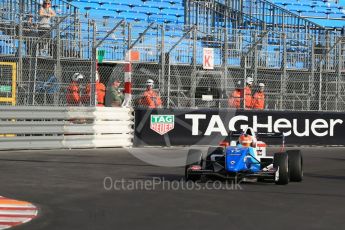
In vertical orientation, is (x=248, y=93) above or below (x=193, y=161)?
above

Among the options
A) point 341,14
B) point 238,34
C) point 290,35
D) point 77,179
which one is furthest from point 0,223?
point 341,14

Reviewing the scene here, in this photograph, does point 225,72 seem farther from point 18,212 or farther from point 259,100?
point 18,212

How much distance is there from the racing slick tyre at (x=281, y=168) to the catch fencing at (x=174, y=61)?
839 centimetres

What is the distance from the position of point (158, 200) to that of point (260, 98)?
1218 cm

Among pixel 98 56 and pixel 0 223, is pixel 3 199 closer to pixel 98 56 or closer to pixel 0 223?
pixel 0 223

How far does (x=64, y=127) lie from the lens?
669 inches

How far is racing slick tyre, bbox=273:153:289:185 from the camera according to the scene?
10.3 meters

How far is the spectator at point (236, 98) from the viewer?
1998 centimetres

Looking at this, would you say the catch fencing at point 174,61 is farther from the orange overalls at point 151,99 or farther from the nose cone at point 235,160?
the nose cone at point 235,160

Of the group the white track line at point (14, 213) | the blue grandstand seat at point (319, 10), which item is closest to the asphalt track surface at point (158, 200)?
the white track line at point (14, 213)

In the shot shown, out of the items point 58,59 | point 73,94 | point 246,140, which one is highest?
point 58,59

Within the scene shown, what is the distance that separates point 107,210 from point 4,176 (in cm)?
410

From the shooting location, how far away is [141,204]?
818 centimetres

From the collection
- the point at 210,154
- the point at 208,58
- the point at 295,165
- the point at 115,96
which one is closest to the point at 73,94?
the point at 115,96
